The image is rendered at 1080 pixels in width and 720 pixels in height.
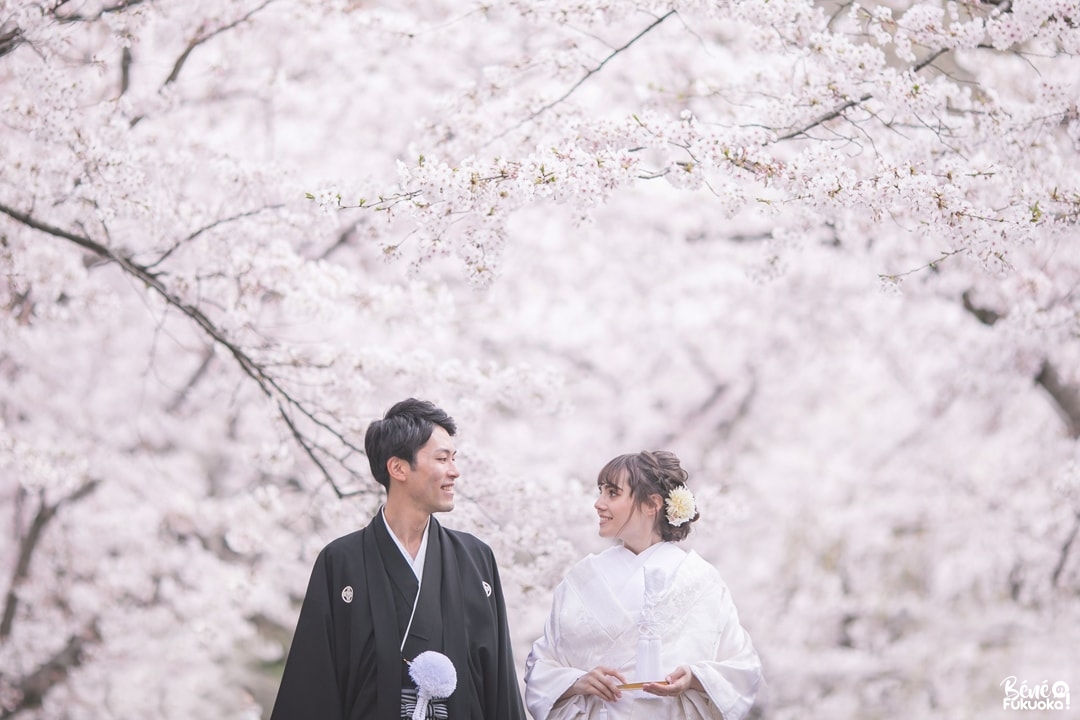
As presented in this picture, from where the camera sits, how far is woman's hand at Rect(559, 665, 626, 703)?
10.6 ft

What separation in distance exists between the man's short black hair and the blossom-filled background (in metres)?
0.59

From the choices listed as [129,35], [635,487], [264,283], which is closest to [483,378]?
[264,283]

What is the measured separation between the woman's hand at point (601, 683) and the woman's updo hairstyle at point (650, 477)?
1.61ft

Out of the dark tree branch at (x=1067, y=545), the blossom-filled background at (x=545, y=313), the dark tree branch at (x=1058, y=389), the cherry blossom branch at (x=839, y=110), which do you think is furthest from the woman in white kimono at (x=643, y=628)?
the dark tree branch at (x=1067, y=545)

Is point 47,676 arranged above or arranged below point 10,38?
below

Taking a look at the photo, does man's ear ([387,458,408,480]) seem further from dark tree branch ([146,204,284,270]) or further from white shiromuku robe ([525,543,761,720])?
dark tree branch ([146,204,284,270])

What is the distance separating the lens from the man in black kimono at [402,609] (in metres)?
3.08

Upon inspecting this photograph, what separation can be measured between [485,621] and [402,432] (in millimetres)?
629

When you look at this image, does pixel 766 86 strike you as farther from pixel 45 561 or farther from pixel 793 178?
pixel 45 561

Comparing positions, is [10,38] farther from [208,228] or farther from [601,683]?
[601,683]

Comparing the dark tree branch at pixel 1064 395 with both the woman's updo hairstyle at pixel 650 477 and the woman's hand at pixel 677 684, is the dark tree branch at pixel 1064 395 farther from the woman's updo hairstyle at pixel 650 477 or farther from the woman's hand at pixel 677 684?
the woman's hand at pixel 677 684

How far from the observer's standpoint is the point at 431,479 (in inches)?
128

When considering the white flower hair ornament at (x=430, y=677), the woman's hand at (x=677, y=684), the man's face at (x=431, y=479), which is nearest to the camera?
the white flower hair ornament at (x=430, y=677)

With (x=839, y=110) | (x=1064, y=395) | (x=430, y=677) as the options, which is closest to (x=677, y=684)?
(x=430, y=677)
